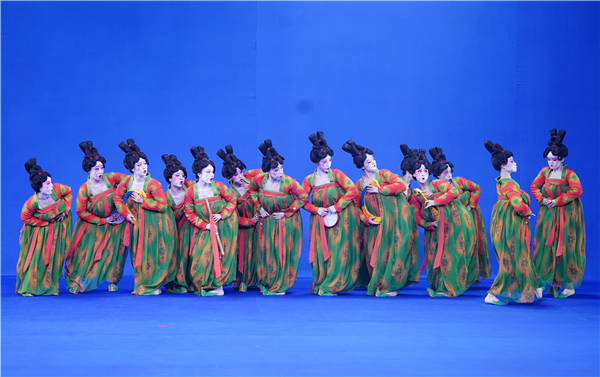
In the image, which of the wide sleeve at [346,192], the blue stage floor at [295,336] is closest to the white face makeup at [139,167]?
the blue stage floor at [295,336]

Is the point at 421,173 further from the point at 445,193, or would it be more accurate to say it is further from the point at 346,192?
the point at 346,192

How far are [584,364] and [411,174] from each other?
312 centimetres

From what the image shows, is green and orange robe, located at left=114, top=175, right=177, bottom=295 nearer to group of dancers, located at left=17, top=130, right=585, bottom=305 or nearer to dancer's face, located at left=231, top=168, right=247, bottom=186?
group of dancers, located at left=17, top=130, right=585, bottom=305

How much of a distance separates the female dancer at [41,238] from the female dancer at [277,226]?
1772 mm

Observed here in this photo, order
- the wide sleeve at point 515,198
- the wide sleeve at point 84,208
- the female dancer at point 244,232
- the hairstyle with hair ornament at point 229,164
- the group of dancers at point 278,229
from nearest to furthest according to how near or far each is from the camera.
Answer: the wide sleeve at point 515,198, the group of dancers at point 278,229, the wide sleeve at point 84,208, the hairstyle with hair ornament at point 229,164, the female dancer at point 244,232

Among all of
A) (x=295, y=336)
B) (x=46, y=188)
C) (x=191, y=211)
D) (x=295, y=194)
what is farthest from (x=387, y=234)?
(x=46, y=188)

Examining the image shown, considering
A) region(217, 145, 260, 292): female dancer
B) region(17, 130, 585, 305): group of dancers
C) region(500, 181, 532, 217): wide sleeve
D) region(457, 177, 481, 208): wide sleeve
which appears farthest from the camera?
region(457, 177, 481, 208): wide sleeve

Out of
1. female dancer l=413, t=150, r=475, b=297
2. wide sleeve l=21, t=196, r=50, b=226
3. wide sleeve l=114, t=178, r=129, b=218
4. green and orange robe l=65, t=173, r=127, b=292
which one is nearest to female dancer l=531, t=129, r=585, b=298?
female dancer l=413, t=150, r=475, b=297

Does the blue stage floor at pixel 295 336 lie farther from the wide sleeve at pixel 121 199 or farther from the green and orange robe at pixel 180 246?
the wide sleeve at pixel 121 199

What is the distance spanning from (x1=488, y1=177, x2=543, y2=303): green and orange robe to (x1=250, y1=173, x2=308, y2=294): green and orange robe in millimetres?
1746

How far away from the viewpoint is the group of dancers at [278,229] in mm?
6164

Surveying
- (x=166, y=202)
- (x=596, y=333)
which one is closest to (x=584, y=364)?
(x=596, y=333)

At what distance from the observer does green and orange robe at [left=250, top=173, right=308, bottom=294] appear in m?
6.30

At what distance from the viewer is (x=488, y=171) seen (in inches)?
341
